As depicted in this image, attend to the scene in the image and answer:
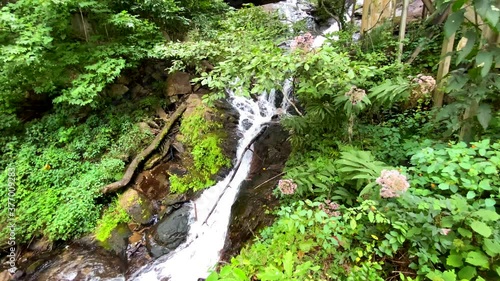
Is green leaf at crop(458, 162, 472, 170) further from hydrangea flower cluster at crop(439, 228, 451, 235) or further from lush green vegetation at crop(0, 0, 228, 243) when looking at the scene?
lush green vegetation at crop(0, 0, 228, 243)

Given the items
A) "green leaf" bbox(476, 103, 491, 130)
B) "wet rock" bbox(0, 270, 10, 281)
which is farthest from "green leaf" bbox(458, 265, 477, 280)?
"wet rock" bbox(0, 270, 10, 281)

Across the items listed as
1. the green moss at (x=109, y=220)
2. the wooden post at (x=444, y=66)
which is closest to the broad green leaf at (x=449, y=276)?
the wooden post at (x=444, y=66)

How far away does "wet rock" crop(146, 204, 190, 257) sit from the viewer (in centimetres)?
438

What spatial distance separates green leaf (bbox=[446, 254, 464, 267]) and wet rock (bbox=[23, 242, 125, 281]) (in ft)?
14.1

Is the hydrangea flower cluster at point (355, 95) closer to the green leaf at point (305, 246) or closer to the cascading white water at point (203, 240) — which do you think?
the green leaf at point (305, 246)

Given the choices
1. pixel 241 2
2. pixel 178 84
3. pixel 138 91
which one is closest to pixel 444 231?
pixel 178 84

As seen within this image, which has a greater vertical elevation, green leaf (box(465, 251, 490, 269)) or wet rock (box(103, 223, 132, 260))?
green leaf (box(465, 251, 490, 269))

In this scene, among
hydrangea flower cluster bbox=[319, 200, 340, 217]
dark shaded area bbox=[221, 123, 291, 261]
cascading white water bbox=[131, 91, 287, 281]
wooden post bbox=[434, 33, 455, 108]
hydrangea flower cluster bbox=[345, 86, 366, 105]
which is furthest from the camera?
cascading white water bbox=[131, 91, 287, 281]

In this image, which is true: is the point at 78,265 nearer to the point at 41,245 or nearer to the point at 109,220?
the point at 109,220

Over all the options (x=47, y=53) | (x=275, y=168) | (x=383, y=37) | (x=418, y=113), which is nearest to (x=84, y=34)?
(x=47, y=53)

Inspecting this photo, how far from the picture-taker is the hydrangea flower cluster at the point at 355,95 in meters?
2.90

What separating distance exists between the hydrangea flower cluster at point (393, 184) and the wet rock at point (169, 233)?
3520mm

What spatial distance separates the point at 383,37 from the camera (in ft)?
15.7

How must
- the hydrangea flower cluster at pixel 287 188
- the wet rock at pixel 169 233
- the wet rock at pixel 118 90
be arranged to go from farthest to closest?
1. the wet rock at pixel 118 90
2. the wet rock at pixel 169 233
3. the hydrangea flower cluster at pixel 287 188
